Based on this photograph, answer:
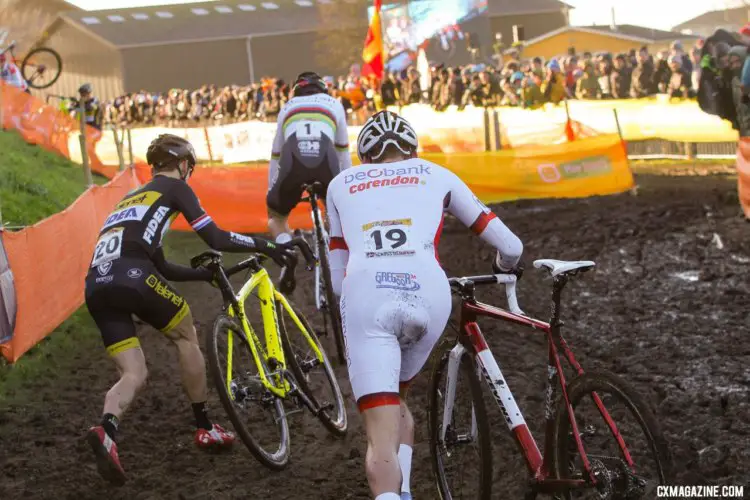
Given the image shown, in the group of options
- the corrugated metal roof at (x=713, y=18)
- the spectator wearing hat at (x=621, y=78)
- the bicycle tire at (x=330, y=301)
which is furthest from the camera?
the corrugated metal roof at (x=713, y=18)

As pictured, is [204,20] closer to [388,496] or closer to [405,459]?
[405,459]

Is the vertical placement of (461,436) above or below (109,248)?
below

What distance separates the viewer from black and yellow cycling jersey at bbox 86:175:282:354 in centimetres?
586

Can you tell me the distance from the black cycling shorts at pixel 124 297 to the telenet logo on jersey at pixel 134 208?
0.27 metres

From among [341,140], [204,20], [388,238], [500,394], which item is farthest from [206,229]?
[204,20]

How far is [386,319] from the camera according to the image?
4.29m

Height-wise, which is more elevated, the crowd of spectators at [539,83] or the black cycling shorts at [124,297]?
the crowd of spectators at [539,83]

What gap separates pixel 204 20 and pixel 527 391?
5857 cm

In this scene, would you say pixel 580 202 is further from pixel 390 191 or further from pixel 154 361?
pixel 390 191

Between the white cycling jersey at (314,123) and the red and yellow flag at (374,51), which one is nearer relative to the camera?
the white cycling jersey at (314,123)

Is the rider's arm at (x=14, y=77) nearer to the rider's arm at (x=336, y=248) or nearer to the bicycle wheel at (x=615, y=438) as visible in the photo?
the rider's arm at (x=336, y=248)

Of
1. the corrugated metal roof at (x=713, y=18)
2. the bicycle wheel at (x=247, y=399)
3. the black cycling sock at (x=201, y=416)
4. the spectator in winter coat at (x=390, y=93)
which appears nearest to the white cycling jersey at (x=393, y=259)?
the bicycle wheel at (x=247, y=399)

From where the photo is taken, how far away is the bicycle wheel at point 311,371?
6539mm

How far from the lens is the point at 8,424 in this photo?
766cm
